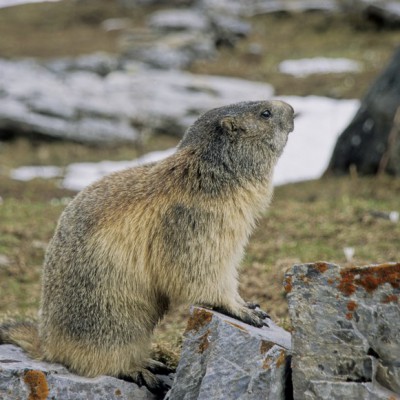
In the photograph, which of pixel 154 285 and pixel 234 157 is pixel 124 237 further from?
pixel 234 157

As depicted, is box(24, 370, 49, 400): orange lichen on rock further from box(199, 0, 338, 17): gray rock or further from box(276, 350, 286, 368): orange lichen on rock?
box(199, 0, 338, 17): gray rock

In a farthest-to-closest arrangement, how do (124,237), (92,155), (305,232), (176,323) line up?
(92,155)
(305,232)
(176,323)
(124,237)

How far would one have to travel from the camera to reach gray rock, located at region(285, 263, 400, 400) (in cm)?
512

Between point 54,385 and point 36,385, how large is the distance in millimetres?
157

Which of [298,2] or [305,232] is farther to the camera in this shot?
[298,2]

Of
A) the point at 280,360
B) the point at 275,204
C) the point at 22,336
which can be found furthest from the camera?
the point at 275,204

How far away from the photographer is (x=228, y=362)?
578 cm

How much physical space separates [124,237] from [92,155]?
21865 millimetres

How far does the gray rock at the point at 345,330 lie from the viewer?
512cm

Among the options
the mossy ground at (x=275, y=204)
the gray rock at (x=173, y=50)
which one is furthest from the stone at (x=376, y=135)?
the gray rock at (x=173, y=50)

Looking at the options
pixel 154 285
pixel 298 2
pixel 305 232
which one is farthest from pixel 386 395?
pixel 298 2

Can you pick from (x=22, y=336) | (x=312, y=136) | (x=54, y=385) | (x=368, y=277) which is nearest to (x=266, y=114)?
(x=368, y=277)

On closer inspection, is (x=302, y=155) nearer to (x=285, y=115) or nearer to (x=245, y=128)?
(x=285, y=115)

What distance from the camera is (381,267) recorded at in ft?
16.9
